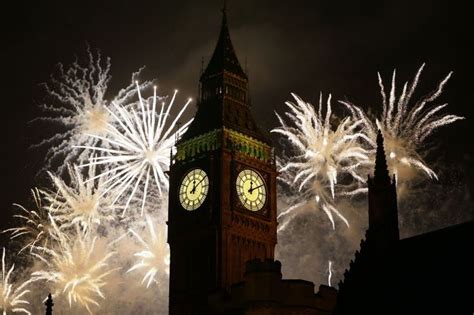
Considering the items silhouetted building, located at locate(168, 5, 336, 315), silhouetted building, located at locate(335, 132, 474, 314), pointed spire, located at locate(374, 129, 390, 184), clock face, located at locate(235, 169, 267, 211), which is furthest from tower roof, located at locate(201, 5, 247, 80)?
silhouetted building, located at locate(335, 132, 474, 314)

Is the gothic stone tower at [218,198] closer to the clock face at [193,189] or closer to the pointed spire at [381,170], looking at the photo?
the clock face at [193,189]

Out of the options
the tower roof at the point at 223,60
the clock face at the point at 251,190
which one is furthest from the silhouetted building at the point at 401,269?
the tower roof at the point at 223,60

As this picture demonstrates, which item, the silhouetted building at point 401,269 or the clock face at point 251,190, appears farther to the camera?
the clock face at point 251,190

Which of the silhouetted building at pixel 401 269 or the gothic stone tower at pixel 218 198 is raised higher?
the gothic stone tower at pixel 218 198

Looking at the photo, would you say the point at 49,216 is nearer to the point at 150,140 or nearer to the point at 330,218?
the point at 150,140

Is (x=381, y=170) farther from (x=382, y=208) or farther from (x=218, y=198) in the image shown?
(x=218, y=198)

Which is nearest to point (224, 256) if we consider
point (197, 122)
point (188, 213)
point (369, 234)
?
point (188, 213)

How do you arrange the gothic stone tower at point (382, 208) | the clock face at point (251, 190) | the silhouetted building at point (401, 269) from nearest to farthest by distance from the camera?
the silhouetted building at point (401, 269) < the gothic stone tower at point (382, 208) < the clock face at point (251, 190)
